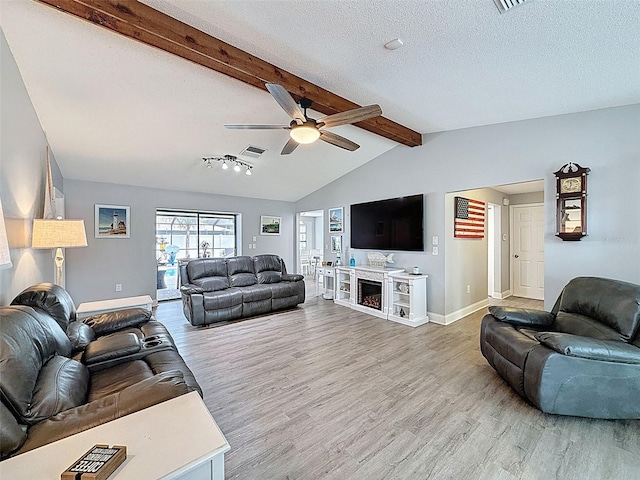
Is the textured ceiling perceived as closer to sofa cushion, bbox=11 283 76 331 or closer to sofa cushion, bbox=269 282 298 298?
sofa cushion, bbox=11 283 76 331

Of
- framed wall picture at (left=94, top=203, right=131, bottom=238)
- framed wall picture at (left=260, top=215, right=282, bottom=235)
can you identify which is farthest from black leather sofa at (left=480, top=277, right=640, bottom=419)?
framed wall picture at (left=94, top=203, right=131, bottom=238)

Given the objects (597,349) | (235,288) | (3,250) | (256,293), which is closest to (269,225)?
(235,288)

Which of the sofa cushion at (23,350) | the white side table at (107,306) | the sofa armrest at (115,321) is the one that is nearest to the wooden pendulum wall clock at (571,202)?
the sofa cushion at (23,350)

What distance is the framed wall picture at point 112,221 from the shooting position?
5.30 metres

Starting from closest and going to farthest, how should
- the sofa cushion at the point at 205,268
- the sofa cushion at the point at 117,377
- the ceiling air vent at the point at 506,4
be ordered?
the sofa cushion at the point at 117,377 → the ceiling air vent at the point at 506,4 → the sofa cushion at the point at 205,268

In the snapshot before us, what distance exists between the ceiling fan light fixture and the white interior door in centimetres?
586

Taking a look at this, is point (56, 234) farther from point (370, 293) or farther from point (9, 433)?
point (370, 293)

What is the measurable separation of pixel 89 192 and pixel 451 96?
613 cm

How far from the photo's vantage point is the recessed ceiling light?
2.28m

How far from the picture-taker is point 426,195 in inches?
189

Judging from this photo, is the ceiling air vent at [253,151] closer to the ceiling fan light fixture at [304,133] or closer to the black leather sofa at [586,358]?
the ceiling fan light fixture at [304,133]

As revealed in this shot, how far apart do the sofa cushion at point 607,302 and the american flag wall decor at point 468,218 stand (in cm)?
201

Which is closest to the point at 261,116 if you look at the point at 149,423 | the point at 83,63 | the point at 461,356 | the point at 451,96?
the point at 83,63

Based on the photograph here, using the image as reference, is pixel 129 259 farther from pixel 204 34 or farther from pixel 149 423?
pixel 149 423
